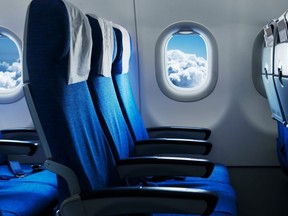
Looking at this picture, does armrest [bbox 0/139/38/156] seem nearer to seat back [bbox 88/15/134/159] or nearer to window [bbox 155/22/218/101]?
seat back [bbox 88/15/134/159]

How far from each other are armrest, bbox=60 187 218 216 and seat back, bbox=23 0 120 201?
85 millimetres

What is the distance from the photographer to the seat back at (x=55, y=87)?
135cm

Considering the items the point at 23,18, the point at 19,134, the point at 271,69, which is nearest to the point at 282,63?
the point at 271,69

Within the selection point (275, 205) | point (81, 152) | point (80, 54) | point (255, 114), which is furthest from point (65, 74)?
point (275, 205)

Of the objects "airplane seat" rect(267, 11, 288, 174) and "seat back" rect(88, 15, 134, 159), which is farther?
"airplane seat" rect(267, 11, 288, 174)

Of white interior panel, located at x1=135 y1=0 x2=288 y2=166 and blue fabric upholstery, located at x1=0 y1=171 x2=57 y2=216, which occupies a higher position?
white interior panel, located at x1=135 y1=0 x2=288 y2=166

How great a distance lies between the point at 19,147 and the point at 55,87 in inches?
45.2

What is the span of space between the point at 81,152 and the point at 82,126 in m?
0.13

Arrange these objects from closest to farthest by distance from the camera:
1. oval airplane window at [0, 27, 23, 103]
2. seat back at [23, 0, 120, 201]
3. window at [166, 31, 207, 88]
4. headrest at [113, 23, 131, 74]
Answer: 1. seat back at [23, 0, 120, 201]
2. headrest at [113, 23, 131, 74]
3. window at [166, 31, 207, 88]
4. oval airplane window at [0, 27, 23, 103]

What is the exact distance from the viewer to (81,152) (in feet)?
4.86

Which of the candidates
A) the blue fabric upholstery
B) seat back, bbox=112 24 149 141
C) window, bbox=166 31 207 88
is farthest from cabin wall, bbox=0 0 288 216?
the blue fabric upholstery

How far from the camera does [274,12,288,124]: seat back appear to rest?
2.01 meters

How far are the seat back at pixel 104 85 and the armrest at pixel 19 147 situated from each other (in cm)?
61

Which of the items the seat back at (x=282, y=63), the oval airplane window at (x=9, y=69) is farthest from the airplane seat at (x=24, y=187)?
the seat back at (x=282, y=63)
